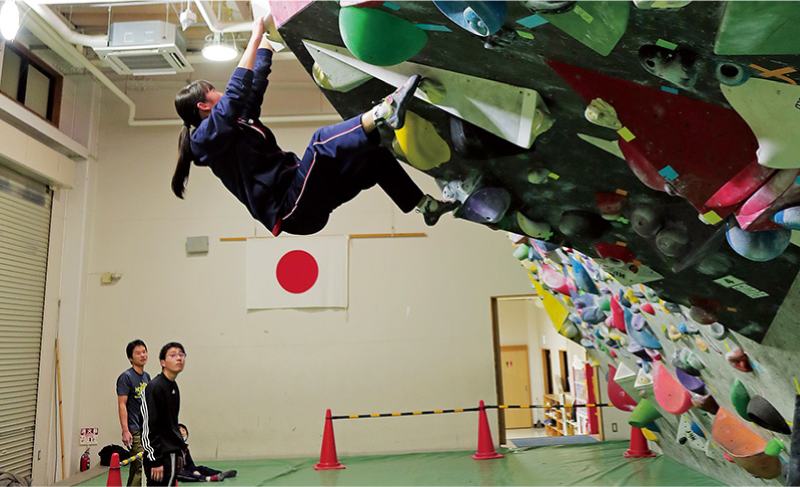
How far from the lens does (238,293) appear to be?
22.3 ft

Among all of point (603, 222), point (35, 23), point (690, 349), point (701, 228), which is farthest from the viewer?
point (35, 23)

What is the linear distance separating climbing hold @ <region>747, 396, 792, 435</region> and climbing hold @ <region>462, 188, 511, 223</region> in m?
1.41

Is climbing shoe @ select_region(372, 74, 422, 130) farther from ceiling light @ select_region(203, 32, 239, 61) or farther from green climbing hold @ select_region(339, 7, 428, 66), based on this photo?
ceiling light @ select_region(203, 32, 239, 61)

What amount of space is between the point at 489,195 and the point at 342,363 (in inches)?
206

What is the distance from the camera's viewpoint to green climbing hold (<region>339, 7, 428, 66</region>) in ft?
3.58

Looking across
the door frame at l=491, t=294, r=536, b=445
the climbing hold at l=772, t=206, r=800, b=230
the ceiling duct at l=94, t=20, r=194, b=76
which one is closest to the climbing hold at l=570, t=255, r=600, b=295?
the climbing hold at l=772, t=206, r=800, b=230

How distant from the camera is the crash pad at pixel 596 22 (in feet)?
2.92

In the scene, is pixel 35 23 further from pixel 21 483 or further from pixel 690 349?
pixel 690 349

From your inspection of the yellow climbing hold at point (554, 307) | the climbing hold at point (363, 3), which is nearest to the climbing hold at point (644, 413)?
the yellow climbing hold at point (554, 307)

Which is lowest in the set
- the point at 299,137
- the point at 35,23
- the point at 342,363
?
the point at 342,363

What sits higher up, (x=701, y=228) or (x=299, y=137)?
(x=299, y=137)

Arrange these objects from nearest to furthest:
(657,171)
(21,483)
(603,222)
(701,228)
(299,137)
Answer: (657,171), (701,228), (603,222), (21,483), (299,137)

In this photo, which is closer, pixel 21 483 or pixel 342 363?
pixel 21 483

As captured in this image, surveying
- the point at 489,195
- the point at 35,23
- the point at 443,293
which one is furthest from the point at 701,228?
the point at 35,23
